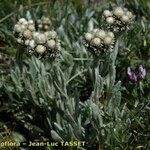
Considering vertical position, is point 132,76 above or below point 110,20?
below

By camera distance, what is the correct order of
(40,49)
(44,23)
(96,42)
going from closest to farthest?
(96,42) < (40,49) < (44,23)

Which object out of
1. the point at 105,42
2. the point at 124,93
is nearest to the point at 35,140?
the point at 124,93

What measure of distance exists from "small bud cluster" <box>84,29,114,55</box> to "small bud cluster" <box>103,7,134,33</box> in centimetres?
12

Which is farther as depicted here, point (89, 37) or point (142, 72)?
point (142, 72)

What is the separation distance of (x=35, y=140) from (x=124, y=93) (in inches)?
37.9

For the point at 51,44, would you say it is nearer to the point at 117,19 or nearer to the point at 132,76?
the point at 117,19

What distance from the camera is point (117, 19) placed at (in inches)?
117

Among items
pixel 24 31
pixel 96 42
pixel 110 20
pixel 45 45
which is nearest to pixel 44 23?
pixel 24 31

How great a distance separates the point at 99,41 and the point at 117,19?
0.30 metres

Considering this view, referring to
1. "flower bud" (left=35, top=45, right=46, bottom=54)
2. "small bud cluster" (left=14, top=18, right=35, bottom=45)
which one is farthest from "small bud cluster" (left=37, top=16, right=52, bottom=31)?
"flower bud" (left=35, top=45, right=46, bottom=54)

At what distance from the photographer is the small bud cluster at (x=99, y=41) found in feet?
9.14

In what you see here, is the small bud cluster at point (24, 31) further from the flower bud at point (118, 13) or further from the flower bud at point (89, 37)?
the flower bud at point (118, 13)

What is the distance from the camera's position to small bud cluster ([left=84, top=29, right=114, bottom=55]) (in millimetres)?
2787

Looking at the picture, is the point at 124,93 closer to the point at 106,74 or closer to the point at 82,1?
the point at 106,74
